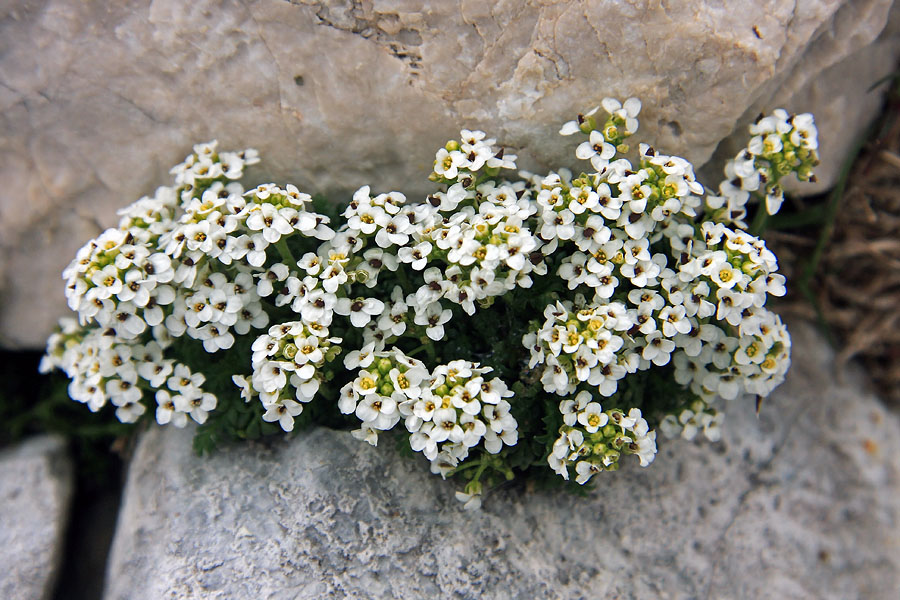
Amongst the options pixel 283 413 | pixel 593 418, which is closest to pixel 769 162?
pixel 593 418

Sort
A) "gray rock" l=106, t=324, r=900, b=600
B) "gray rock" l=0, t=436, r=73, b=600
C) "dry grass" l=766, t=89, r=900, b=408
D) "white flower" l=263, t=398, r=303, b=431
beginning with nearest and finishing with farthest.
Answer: "white flower" l=263, t=398, r=303, b=431 < "gray rock" l=106, t=324, r=900, b=600 < "gray rock" l=0, t=436, r=73, b=600 < "dry grass" l=766, t=89, r=900, b=408

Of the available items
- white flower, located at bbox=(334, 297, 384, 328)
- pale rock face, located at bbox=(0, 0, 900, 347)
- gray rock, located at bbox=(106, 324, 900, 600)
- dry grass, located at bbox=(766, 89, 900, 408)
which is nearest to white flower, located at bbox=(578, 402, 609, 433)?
gray rock, located at bbox=(106, 324, 900, 600)

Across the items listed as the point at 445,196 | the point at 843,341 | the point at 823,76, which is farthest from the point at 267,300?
the point at 843,341

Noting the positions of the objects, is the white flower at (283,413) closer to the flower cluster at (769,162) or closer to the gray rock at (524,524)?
the gray rock at (524,524)

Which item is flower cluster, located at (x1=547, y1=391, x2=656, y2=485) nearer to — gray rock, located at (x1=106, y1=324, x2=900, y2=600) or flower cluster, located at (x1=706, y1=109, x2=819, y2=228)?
gray rock, located at (x1=106, y1=324, x2=900, y2=600)

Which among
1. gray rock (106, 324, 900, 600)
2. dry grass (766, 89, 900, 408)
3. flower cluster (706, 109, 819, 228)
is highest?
flower cluster (706, 109, 819, 228)

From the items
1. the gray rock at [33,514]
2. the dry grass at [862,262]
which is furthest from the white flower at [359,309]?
the dry grass at [862,262]
